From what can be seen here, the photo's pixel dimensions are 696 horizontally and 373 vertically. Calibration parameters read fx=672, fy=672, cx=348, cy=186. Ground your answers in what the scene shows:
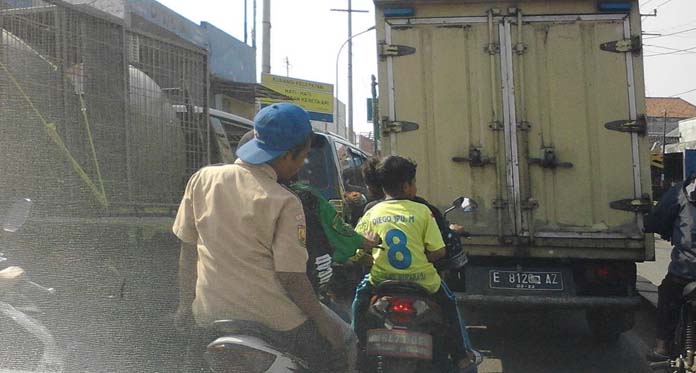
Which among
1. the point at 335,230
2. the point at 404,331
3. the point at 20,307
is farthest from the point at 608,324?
the point at 20,307

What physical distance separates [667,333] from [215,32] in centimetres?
1501

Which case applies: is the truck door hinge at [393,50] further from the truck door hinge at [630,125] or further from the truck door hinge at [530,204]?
the truck door hinge at [630,125]

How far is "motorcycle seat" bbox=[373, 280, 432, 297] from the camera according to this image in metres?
3.05

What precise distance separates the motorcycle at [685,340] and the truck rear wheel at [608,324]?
51.6 inches

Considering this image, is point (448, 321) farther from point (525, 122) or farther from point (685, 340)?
→ point (525, 122)

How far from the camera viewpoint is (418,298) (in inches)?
119

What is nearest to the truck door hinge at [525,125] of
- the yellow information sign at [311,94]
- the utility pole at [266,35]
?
the utility pole at [266,35]

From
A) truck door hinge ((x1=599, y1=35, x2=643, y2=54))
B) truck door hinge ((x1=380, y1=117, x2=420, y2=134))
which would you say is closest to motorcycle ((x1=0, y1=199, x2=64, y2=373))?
truck door hinge ((x1=380, y1=117, x2=420, y2=134))

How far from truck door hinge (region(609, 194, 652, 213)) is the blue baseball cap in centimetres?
334

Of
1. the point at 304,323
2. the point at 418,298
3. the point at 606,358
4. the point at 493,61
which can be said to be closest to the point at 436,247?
the point at 418,298

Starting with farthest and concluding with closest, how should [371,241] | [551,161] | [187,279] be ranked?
[551,161] < [371,241] < [187,279]

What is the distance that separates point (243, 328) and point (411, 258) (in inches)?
47.3

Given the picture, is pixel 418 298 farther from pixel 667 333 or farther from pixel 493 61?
pixel 493 61

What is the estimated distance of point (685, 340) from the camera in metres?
3.74
